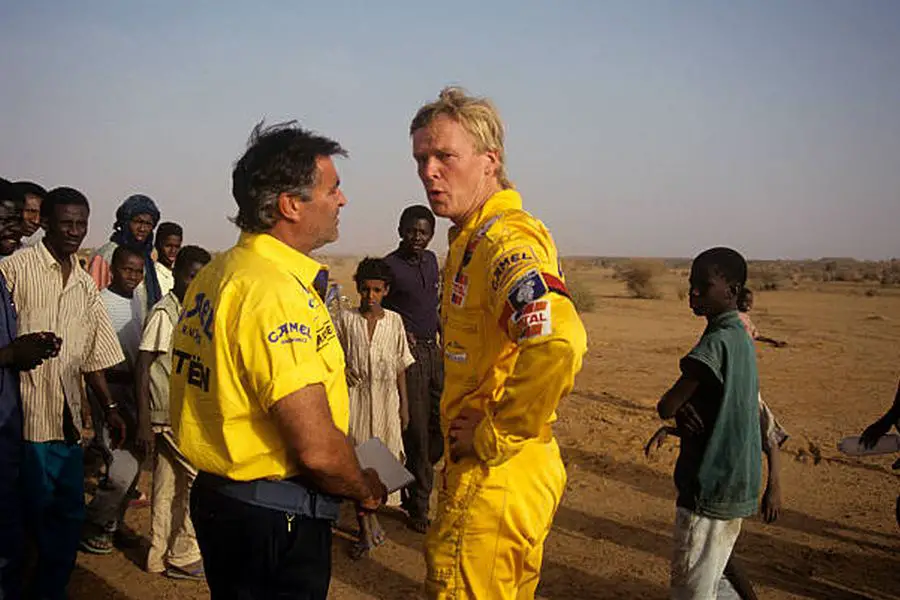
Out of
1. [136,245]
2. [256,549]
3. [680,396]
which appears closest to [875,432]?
[680,396]

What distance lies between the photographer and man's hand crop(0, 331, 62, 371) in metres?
3.23

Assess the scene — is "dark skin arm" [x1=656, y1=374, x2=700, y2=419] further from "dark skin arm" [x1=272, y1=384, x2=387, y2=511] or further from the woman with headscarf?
the woman with headscarf

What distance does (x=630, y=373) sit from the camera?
12023mm

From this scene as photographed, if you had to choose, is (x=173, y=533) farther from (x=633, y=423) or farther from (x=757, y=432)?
(x=633, y=423)

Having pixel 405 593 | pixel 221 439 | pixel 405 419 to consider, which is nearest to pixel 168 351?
pixel 405 419

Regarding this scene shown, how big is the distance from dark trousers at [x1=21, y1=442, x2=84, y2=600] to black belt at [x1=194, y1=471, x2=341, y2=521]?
192 centimetres

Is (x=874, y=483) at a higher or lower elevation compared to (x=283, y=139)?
lower

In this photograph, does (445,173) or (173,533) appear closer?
(445,173)

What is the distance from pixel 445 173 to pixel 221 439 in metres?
1.11

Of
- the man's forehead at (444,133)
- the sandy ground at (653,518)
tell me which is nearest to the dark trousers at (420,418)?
the sandy ground at (653,518)

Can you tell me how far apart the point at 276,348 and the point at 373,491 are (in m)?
0.68

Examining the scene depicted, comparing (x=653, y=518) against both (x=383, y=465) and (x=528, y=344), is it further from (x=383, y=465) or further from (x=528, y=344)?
(x=528, y=344)

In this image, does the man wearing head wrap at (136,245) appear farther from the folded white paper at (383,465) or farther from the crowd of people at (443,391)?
the folded white paper at (383,465)

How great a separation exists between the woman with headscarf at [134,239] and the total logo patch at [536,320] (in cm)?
443
